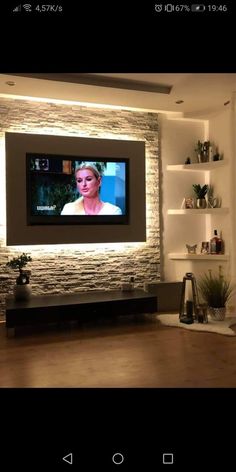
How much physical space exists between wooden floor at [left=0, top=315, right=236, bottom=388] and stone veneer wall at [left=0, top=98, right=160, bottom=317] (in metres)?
0.70

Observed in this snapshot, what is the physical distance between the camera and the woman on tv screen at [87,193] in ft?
14.1

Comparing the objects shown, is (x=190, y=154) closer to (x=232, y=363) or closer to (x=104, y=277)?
(x=104, y=277)

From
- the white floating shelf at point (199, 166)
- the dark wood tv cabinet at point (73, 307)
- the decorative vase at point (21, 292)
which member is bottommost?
the dark wood tv cabinet at point (73, 307)

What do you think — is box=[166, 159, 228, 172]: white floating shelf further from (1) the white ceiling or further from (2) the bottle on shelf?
(2) the bottle on shelf

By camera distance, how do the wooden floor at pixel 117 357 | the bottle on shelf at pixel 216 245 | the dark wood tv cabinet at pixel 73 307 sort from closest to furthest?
the wooden floor at pixel 117 357 → the dark wood tv cabinet at pixel 73 307 → the bottle on shelf at pixel 216 245

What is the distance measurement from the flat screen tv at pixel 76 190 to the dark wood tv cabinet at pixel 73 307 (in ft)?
3.05

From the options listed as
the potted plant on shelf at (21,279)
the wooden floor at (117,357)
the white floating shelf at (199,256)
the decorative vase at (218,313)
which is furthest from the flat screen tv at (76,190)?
the decorative vase at (218,313)

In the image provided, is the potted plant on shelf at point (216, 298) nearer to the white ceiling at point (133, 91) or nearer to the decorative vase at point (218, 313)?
the decorative vase at point (218, 313)

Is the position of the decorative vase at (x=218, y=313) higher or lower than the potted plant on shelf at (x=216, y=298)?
lower

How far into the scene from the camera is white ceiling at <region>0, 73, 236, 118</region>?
3494mm
